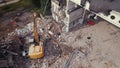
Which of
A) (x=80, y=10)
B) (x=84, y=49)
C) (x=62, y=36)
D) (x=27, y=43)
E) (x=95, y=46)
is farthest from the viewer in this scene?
(x=62, y=36)

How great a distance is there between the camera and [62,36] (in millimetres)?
A: 27266

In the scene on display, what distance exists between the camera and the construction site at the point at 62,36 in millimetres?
23984

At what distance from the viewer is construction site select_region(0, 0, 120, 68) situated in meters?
24.0

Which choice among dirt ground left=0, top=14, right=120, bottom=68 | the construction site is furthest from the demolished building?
dirt ground left=0, top=14, right=120, bottom=68

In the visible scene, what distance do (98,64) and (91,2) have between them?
728 centimetres

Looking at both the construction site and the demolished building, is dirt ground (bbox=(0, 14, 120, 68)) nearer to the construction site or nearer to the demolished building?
the construction site

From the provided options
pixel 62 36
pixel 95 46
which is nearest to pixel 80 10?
pixel 62 36

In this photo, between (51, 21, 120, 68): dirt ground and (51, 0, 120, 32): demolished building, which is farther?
(51, 21, 120, 68): dirt ground

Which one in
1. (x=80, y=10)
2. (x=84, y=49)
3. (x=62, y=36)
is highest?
(x=80, y=10)

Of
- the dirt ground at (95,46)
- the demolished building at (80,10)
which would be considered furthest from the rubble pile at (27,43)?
the demolished building at (80,10)

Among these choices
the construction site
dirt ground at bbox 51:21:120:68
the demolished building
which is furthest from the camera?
dirt ground at bbox 51:21:120:68

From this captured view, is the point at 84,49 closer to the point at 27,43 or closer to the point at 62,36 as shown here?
the point at 62,36

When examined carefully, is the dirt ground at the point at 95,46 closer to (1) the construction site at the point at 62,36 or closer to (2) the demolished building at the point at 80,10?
(1) the construction site at the point at 62,36

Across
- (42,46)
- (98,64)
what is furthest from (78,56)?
(42,46)
